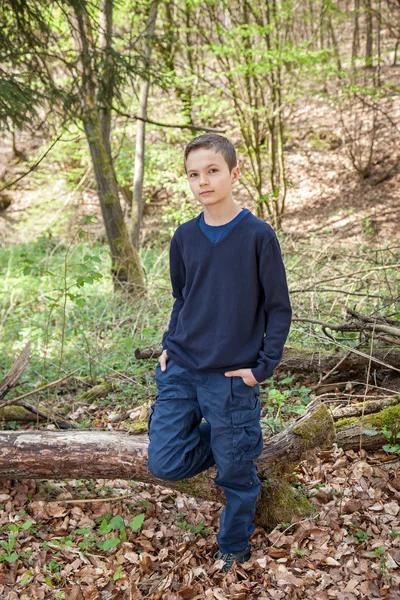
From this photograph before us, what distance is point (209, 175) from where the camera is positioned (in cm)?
236

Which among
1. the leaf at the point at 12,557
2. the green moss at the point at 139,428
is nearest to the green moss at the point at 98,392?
the green moss at the point at 139,428

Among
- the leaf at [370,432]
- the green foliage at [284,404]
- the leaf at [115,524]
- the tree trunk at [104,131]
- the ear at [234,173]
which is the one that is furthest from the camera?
the tree trunk at [104,131]

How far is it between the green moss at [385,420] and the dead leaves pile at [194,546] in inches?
8.3

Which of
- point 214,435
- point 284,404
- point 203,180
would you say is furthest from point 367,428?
point 203,180

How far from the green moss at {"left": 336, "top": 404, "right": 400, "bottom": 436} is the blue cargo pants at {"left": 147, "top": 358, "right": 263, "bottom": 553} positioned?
1.08 meters

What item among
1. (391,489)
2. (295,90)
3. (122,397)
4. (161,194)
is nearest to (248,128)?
(295,90)

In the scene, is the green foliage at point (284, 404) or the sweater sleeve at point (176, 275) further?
the green foliage at point (284, 404)

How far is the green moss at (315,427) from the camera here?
293 centimetres

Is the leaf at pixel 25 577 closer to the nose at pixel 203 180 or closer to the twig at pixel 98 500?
the twig at pixel 98 500

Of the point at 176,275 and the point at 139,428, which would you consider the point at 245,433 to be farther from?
the point at 139,428

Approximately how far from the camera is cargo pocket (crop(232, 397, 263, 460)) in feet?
7.98

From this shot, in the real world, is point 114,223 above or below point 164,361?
above

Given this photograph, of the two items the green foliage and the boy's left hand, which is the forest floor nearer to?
the green foliage

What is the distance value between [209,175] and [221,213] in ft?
0.61
